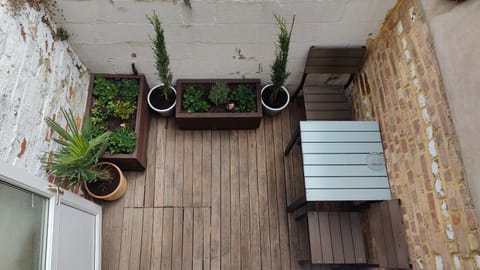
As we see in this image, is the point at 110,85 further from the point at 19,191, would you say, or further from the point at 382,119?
the point at 382,119

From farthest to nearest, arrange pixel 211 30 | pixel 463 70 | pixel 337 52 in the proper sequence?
pixel 337 52, pixel 211 30, pixel 463 70

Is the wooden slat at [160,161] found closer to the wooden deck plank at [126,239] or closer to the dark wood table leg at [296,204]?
the wooden deck plank at [126,239]

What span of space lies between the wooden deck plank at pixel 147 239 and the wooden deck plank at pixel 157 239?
0.02 metres

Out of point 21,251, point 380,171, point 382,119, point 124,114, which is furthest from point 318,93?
point 21,251

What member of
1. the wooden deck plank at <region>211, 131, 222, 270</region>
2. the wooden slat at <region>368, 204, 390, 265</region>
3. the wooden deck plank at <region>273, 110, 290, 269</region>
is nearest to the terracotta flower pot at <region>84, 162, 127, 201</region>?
the wooden deck plank at <region>211, 131, 222, 270</region>

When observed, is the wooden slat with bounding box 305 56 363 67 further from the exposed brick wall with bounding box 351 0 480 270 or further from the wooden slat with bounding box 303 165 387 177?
the wooden slat with bounding box 303 165 387 177

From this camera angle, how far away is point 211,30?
2.11 meters

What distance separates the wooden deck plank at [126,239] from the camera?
2.25 m

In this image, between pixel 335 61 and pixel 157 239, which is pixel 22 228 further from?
pixel 335 61

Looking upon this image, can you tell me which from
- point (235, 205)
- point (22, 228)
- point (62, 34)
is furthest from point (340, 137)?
point (62, 34)

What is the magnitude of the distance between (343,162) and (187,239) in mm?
1322

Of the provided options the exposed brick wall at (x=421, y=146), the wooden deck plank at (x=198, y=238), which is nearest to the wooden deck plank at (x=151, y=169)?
the wooden deck plank at (x=198, y=238)

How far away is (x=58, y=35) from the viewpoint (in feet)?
6.66

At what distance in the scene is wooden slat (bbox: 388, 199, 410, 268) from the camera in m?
1.69
